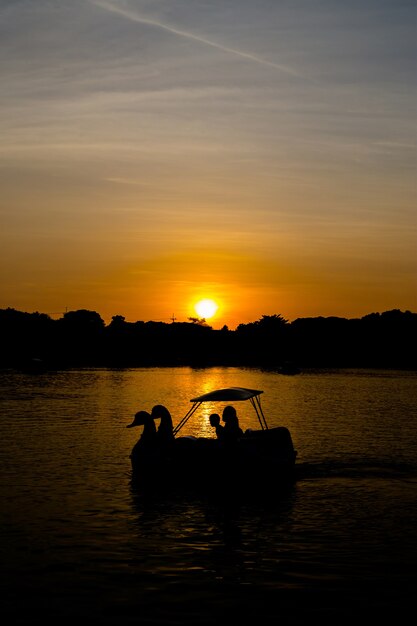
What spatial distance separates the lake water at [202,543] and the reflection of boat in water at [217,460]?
135 centimetres

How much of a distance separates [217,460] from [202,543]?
8.88 meters

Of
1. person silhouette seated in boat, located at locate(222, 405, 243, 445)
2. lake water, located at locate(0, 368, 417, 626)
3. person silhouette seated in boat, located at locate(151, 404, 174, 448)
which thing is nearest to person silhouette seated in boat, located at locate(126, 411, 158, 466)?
person silhouette seated in boat, located at locate(151, 404, 174, 448)

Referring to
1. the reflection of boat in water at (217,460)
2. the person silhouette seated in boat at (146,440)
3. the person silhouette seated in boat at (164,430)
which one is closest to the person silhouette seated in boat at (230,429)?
the reflection of boat in water at (217,460)

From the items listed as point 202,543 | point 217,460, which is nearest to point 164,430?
point 217,460

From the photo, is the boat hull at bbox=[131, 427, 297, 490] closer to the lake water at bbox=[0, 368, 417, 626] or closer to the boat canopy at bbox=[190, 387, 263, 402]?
the lake water at bbox=[0, 368, 417, 626]

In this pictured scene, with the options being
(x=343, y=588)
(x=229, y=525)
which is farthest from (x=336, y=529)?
(x=343, y=588)

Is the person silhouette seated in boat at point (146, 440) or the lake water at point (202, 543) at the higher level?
the person silhouette seated in boat at point (146, 440)

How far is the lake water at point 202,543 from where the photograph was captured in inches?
634

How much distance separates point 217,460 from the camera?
30359mm

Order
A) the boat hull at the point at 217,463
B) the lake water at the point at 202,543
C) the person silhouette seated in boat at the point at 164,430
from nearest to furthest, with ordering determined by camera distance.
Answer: the lake water at the point at 202,543
the boat hull at the point at 217,463
the person silhouette seated in boat at the point at 164,430

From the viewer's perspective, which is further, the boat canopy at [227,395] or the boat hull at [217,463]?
the boat canopy at [227,395]

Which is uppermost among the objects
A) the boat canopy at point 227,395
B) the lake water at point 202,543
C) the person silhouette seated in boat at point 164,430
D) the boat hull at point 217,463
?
the boat canopy at point 227,395

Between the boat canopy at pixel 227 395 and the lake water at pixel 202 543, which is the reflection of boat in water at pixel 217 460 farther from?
the lake water at pixel 202 543

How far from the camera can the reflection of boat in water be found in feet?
99.9
